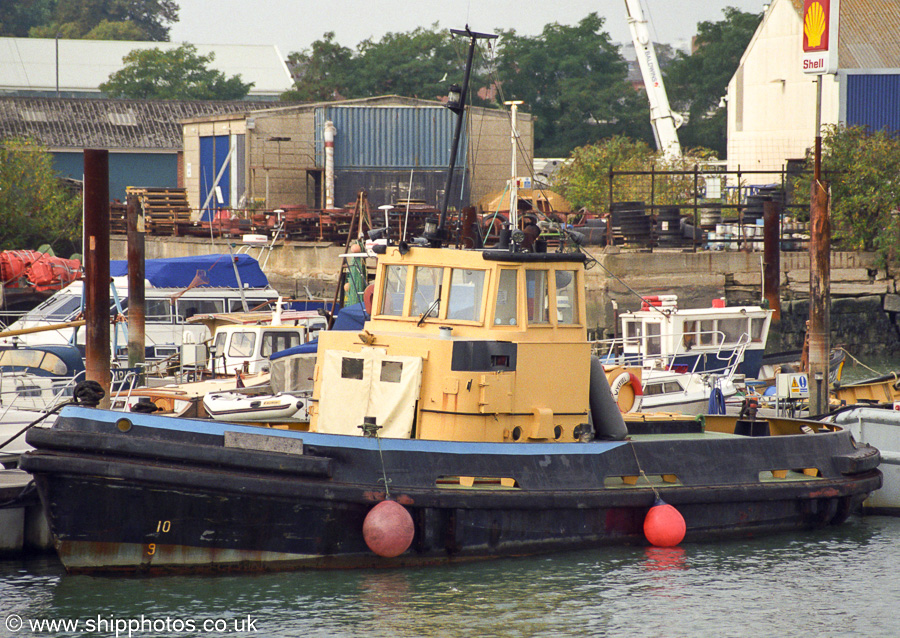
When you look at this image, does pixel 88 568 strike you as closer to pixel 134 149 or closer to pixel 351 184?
pixel 351 184

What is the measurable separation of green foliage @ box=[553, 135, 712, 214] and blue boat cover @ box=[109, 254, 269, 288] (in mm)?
15354

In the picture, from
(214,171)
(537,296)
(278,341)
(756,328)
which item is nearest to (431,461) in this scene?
(537,296)

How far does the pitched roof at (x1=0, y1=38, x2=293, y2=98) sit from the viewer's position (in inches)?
2852

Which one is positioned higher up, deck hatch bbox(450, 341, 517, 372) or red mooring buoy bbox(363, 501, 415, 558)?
deck hatch bbox(450, 341, 517, 372)

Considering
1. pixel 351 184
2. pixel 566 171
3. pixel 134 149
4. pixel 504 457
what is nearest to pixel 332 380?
pixel 504 457

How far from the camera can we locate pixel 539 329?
1119 cm

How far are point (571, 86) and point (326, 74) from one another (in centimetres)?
1437

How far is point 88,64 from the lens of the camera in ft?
245

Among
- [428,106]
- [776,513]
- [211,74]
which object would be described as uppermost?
[211,74]

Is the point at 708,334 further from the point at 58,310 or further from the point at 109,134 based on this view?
the point at 109,134

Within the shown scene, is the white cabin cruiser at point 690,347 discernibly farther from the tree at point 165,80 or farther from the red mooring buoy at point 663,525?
the tree at point 165,80

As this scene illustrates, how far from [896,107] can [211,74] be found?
4403 centimetres

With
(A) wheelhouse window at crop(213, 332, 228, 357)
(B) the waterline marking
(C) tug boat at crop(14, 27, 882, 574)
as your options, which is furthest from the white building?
(B) the waterline marking

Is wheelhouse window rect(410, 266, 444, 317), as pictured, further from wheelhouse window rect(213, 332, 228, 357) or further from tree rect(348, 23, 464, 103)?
tree rect(348, 23, 464, 103)
